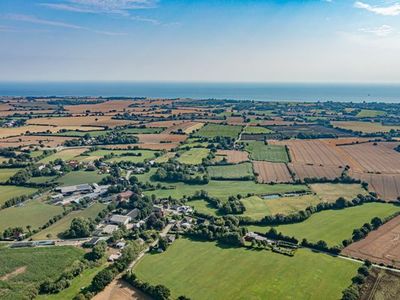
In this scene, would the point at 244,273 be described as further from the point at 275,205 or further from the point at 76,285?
the point at 275,205

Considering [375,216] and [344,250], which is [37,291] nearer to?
[344,250]

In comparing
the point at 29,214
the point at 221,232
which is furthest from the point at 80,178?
the point at 221,232

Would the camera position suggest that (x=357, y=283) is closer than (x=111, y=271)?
Yes

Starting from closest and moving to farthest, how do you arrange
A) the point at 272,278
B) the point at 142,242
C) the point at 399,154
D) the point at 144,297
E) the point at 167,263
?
1. the point at 144,297
2. the point at 272,278
3. the point at 167,263
4. the point at 142,242
5. the point at 399,154

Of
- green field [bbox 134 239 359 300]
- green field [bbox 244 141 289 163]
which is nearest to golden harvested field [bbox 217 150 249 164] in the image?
green field [bbox 244 141 289 163]

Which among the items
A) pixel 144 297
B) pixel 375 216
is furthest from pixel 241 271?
pixel 375 216

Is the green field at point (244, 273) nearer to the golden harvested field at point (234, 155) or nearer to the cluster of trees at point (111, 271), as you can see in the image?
the cluster of trees at point (111, 271)
